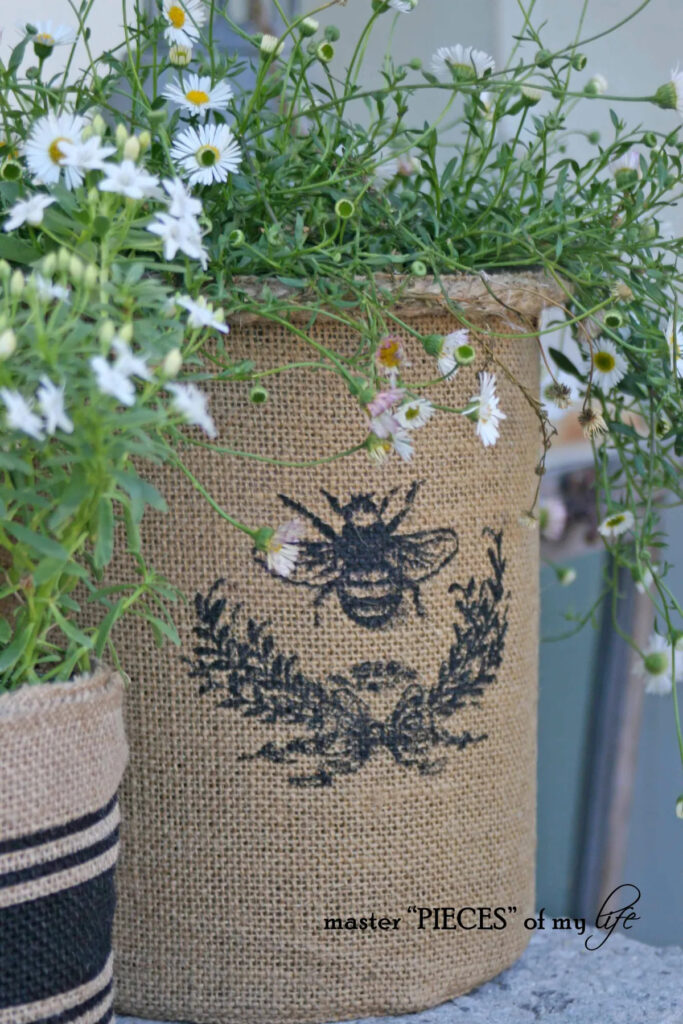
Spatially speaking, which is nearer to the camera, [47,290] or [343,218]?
[47,290]

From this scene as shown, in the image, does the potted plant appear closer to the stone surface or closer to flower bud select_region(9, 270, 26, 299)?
the stone surface

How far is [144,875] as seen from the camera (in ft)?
2.04

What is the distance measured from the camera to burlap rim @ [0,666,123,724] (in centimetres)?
46

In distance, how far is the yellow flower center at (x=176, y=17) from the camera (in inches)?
22.1

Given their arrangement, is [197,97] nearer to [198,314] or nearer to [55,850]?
[198,314]

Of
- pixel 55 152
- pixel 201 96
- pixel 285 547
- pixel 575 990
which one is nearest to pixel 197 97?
pixel 201 96

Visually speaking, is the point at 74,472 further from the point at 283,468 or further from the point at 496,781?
the point at 496,781

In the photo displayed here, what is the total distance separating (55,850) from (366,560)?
231 millimetres

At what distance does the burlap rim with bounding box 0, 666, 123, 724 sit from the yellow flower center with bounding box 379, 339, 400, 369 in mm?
211

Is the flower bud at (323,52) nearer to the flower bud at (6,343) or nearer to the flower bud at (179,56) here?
the flower bud at (179,56)

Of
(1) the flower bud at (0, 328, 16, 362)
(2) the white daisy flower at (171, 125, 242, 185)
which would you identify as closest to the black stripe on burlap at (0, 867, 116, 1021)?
(1) the flower bud at (0, 328, 16, 362)

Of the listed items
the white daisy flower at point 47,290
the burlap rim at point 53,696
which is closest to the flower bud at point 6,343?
the white daisy flower at point 47,290

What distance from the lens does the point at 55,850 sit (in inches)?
18.3

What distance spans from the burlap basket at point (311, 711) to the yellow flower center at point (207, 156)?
0.09 metres
